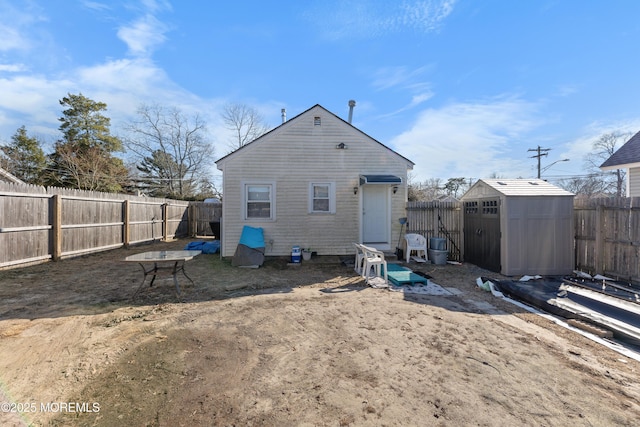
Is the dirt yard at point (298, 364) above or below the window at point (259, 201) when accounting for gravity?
below

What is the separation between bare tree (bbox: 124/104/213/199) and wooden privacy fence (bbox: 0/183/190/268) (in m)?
17.3

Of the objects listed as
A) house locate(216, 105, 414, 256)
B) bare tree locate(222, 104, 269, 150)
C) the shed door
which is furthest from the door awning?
bare tree locate(222, 104, 269, 150)

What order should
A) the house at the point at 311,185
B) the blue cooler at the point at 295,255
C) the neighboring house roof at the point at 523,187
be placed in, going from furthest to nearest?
the house at the point at 311,185 → the blue cooler at the point at 295,255 → the neighboring house roof at the point at 523,187

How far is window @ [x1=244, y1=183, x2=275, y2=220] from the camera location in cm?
927

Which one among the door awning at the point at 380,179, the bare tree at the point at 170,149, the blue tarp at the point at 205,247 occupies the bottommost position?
the blue tarp at the point at 205,247

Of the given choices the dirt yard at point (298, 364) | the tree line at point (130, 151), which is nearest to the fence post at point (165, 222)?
the tree line at point (130, 151)

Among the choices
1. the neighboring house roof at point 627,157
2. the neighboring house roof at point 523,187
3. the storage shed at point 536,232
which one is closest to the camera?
the storage shed at point 536,232

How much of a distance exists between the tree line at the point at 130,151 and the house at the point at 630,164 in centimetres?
2537

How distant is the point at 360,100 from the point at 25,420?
12.7 metres

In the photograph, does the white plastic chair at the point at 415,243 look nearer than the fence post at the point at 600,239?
No

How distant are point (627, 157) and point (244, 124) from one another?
27.2 m

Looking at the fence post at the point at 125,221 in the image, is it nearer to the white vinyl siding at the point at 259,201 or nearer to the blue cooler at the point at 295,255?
the white vinyl siding at the point at 259,201

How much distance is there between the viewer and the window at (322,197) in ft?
31.1

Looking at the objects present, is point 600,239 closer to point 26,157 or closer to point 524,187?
point 524,187
